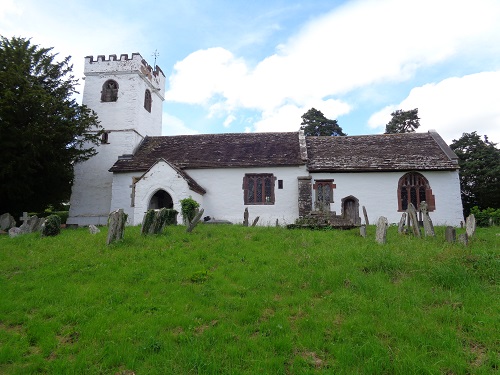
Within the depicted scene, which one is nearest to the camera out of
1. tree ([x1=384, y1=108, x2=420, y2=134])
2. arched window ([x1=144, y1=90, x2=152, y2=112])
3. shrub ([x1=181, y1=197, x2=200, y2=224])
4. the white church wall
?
shrub ([x1=181, y1=197, x2=200, y2=224])

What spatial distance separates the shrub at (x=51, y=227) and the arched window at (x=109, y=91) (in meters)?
15.0

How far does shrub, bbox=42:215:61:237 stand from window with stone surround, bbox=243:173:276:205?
11.1 metres

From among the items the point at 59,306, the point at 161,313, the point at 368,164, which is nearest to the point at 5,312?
the point at 59,306

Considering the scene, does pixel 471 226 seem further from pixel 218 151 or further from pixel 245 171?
pixel 218 151

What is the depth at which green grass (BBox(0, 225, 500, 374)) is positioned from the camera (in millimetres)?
4555

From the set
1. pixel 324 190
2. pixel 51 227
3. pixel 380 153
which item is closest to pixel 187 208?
pixel 51 227

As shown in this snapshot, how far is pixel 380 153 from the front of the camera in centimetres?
2259

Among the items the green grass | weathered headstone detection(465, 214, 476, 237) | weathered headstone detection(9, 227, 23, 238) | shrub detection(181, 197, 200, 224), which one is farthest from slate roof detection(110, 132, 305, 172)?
the green grass

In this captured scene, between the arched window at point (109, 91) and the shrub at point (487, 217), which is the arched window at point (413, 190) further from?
the arched window at point (109, 91)

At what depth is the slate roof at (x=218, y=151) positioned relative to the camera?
22.5 m

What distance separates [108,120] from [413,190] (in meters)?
22.2

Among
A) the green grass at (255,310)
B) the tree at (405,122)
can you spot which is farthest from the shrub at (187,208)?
the tree at (405,122)

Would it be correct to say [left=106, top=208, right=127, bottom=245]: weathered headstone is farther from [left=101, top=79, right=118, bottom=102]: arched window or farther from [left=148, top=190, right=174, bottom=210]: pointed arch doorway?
[left=101, top=79, right=118, bottom=102]: arched window

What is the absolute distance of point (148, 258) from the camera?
29.6ft
